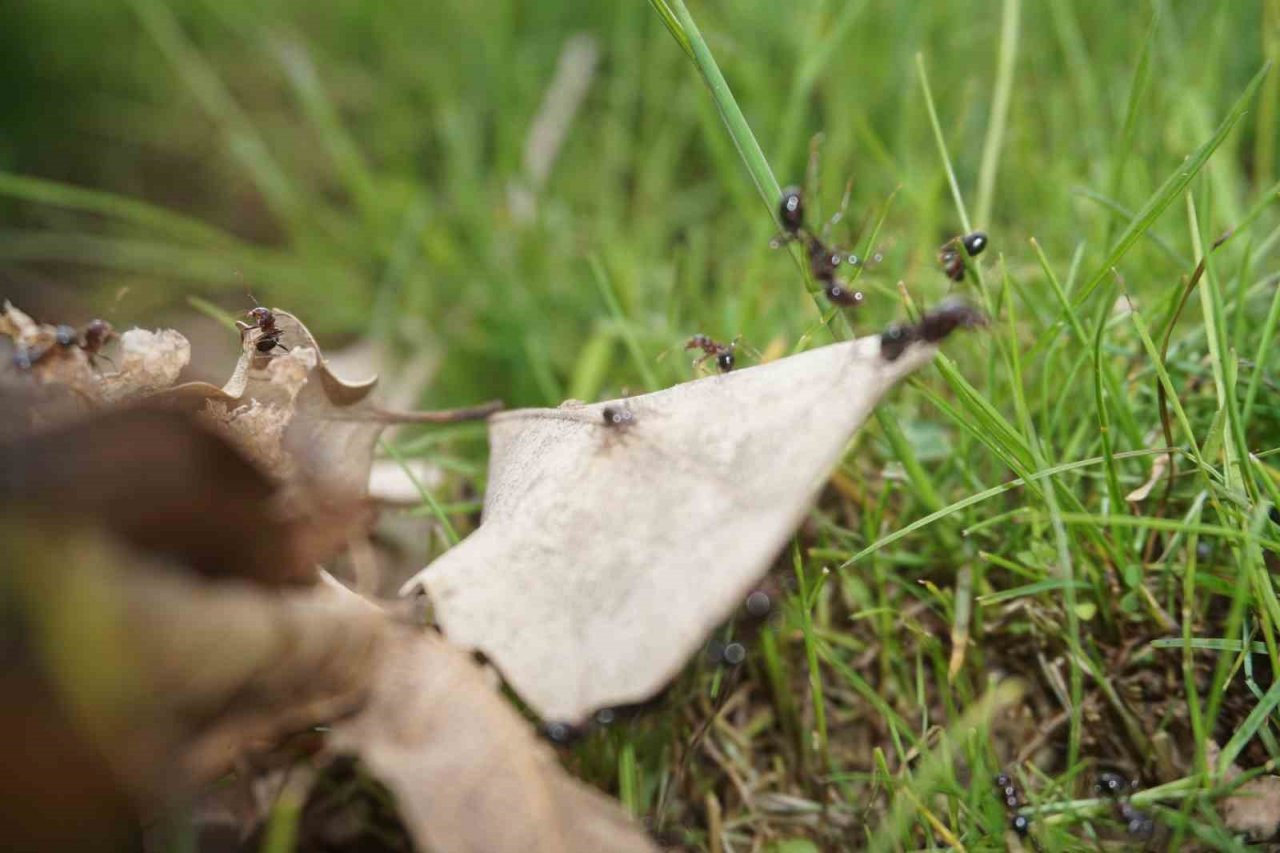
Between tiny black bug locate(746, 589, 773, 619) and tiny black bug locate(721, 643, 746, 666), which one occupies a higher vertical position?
tiny black bug locate(746, 589, 773, 619)

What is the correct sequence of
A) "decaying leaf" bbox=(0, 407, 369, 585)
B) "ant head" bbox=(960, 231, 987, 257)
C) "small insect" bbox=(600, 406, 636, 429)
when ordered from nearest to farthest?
"decaying leaf" bbox=(0, 407, 369, 585)
"small insect" bbox=(600, 406, 636, 429)
"ant head" bbox=(960, 231, 987, 257)

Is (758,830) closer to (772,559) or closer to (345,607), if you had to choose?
(772,559)

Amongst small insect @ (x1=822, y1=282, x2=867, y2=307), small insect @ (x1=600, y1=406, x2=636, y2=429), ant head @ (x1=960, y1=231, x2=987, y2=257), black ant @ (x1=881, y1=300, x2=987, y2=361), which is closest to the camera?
black ant @ (x1=881, y1=300, x2=987, y2=361)

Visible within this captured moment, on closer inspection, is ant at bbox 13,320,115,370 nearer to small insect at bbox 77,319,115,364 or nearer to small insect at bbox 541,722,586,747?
small insect at bbox 77,319,115,364

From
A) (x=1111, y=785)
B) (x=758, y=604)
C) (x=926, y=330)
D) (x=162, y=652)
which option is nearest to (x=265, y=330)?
(x=162, y=652)

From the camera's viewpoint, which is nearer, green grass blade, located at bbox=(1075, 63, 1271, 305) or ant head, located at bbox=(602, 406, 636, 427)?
ant head, located at bbox=(602, 406, 636, 427)

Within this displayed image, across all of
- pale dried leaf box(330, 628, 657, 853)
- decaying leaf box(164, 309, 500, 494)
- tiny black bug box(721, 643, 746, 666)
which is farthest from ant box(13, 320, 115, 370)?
tiny black bug box(721, 643, 746, 666)

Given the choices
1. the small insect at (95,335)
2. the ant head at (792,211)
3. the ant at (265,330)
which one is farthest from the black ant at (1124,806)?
the small insect at (95,335)
